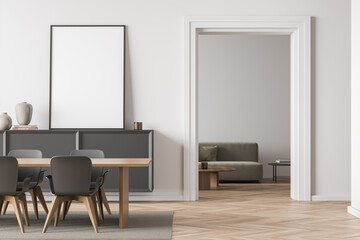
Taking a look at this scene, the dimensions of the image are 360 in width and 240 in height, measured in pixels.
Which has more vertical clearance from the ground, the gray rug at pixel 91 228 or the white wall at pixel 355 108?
the white wall at pixel 355 108

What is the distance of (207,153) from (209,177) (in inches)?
58.0

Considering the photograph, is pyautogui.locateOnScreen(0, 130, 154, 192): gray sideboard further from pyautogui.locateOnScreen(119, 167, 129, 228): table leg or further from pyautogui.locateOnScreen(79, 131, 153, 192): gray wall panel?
pyautogui.locateOnScreen(119, 167, 129, 228): table leg

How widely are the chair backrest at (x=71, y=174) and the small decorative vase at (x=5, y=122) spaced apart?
296cm

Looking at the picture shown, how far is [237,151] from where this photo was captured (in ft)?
39.7

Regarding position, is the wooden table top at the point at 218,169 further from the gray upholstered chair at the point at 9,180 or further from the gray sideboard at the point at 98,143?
the gray upholstered chair at the point at 9,180

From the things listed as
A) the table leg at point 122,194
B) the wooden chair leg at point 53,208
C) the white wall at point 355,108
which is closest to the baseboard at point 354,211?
Answer: the white wall at point 355,108

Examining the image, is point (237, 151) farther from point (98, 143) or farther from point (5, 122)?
point (5, 122)

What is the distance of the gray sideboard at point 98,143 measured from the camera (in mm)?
8352

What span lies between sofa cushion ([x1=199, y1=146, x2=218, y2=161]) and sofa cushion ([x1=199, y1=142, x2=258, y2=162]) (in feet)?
0.87

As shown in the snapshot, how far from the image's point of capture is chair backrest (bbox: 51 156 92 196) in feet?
18.7

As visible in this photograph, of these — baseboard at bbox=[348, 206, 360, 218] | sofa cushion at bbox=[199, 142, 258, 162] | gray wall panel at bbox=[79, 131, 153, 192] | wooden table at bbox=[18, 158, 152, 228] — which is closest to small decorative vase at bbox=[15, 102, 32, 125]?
gray wall panel at bbox=[79, 131, 153, 192]

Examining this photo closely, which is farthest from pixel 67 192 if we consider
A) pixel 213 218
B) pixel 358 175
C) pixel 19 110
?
Answer: pixel 358 175

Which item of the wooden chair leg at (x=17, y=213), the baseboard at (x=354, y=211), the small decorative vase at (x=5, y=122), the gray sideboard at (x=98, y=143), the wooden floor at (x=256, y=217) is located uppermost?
the small decorative vase at (x=5, y=122)

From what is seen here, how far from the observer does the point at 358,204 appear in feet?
23.0
